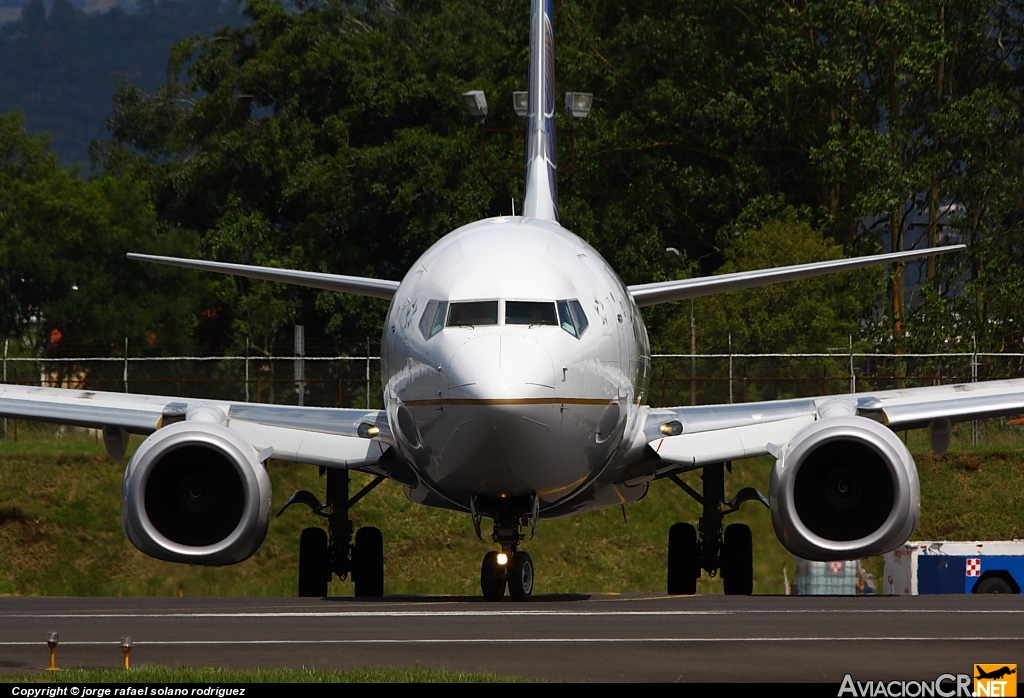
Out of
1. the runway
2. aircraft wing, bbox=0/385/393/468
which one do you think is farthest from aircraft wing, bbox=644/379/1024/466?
aircraft wing, bbox=0/385/393/468

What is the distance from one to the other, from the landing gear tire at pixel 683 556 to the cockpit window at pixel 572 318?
17.5 feet

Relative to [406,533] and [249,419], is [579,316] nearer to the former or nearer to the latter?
[249,419]

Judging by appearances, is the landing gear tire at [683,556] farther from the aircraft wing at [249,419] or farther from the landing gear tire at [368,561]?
the aircraft wing at [249,419]

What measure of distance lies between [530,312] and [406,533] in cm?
1712

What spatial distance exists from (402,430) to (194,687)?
7.12 meters

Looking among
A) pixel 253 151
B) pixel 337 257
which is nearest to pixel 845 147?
pixel 337 257

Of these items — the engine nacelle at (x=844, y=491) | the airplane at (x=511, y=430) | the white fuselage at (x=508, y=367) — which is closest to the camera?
the white fuselage at (x=508, y=367)

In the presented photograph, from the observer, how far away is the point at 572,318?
1524 centimetres

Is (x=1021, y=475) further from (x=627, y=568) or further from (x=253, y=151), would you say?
(x=253, y=151)

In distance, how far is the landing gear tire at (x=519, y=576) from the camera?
1708 cm

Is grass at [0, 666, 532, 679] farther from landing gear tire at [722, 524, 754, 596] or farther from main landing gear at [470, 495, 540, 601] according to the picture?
landing gear tire at [722, 524, 754, 596]

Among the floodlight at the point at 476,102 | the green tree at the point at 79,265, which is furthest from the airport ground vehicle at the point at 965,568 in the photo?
the green tree at the point at 79,265

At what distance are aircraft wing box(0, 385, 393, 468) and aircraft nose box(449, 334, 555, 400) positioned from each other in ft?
10.7

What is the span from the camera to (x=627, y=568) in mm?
31344
